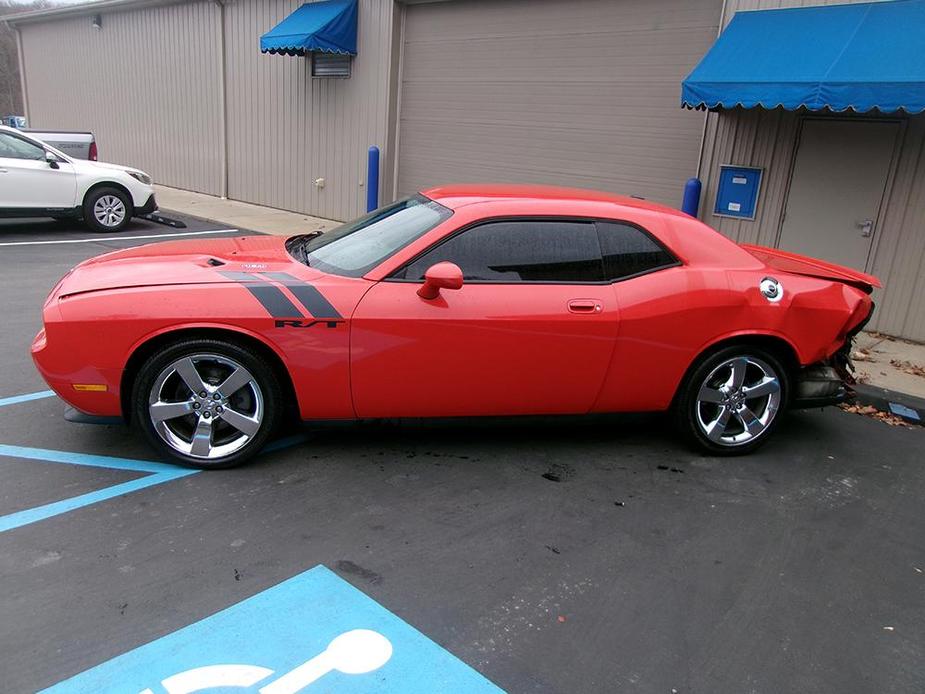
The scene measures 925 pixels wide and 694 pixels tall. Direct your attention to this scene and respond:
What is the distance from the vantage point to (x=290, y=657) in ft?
8.52

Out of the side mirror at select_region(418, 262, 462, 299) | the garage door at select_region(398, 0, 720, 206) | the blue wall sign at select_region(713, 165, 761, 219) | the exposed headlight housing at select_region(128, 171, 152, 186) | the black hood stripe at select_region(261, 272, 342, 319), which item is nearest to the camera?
the side mirror at select_region(418, 262, 462, 299)

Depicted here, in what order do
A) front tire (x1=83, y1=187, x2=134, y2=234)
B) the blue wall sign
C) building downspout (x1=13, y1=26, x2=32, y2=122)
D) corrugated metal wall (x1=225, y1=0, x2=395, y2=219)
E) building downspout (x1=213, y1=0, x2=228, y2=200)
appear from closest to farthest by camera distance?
the blue wall sign
front tire (x1=83, y1=187, x2=134, y2=234)
corrugated metal wall (x1=225, y1=0, x2=395, y2=219)
building downspout (x1=213, y1=0, x2=228, y2=200)
building downspout (x1=13, y1=26, x2=32, y2=122)

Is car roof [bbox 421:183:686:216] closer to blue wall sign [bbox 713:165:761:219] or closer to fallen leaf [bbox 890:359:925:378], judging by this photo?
fallen leaf [bbox 890:359:925:378]

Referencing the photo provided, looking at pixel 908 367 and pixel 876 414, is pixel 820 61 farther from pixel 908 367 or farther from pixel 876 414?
pixel 876 414

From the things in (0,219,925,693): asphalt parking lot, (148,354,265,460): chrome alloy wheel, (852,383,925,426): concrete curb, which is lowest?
(0,219,925,693): asphalt parking lot

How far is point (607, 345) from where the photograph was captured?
4.15m

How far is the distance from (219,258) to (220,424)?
3.25 feet

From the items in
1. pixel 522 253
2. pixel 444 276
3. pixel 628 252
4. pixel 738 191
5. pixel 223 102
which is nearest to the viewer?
pixel 444 276

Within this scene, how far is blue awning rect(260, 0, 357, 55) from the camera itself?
12.4 metres

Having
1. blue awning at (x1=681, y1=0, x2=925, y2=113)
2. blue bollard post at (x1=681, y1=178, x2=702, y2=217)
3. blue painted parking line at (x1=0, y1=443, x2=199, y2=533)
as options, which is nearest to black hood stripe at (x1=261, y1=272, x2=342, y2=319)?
blue painted parking line at (x1=0, y1=443, x2=199, y2=533)

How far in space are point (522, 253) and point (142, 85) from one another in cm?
1825

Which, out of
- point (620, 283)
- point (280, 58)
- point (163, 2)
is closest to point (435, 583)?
point (620, 283)

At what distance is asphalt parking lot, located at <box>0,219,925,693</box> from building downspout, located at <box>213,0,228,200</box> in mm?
12980

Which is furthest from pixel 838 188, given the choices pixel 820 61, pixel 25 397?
pixel 25 397
